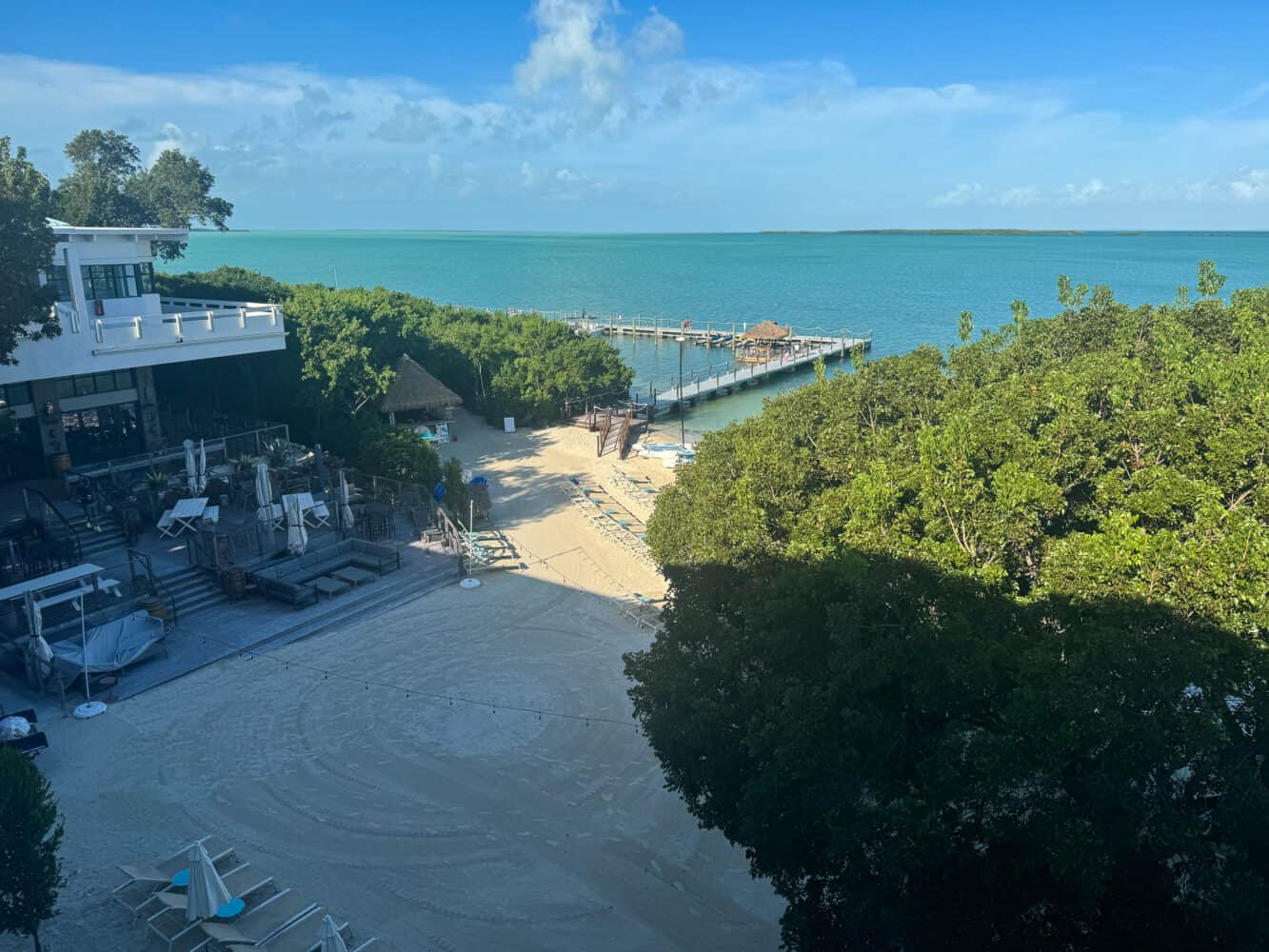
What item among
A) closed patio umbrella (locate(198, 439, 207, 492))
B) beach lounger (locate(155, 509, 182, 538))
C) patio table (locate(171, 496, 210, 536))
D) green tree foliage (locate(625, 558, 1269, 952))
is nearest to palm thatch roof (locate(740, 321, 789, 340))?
closed patio umbrella (locate(198, 439, 207, 492))

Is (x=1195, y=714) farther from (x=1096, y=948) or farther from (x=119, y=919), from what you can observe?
(x=119, y=919)

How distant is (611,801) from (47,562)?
1304 cm

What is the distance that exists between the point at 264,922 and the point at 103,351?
16.9 meters

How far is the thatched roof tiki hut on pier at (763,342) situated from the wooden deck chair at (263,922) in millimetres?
51461

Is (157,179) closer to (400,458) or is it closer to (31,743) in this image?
(400,458)

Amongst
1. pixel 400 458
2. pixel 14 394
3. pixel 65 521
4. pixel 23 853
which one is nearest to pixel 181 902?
pixel 23 853

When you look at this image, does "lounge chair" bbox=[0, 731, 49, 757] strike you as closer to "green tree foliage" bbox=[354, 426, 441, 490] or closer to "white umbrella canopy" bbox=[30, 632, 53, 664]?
"white umbrella canopy" bbox=[30, 632, 53, 664]

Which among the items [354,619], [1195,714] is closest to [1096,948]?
[1195,714]

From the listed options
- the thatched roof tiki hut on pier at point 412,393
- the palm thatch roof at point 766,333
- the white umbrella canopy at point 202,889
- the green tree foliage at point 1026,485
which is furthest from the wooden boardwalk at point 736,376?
the white umbrella canopy at point 202,889

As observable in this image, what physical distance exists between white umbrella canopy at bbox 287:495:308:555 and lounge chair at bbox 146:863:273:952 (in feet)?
33.0

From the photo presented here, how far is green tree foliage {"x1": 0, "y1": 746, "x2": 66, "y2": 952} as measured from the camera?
27.3 ft

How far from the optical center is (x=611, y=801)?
12.7 metres

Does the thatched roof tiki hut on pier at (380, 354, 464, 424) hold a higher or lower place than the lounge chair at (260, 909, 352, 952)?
higher

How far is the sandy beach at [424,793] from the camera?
10516 millimetres
